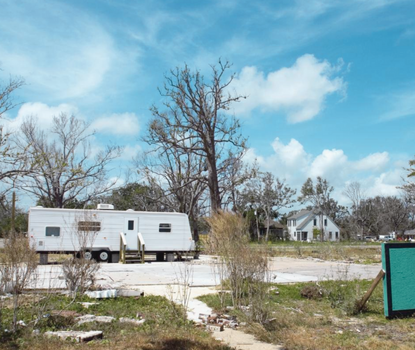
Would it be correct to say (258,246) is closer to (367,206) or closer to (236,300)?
(236,300)

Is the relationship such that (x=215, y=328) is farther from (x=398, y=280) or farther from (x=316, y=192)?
(x=316, y=192)

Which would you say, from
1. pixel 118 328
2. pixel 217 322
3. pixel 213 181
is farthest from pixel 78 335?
pixel 213 181

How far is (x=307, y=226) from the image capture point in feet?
222

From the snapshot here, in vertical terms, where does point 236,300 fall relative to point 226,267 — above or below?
below

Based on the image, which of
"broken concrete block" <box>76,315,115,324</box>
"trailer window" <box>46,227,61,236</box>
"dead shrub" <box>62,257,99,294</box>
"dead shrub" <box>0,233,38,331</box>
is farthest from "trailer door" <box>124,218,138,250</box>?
"dead shrub" <box>0,233,38,331</box>

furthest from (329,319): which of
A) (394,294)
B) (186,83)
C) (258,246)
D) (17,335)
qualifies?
(186,83)

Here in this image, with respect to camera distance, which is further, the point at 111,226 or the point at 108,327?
the point at 111,226

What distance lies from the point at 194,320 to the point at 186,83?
65.1ft

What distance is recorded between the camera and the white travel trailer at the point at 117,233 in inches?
670

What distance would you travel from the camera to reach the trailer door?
18.5 metres

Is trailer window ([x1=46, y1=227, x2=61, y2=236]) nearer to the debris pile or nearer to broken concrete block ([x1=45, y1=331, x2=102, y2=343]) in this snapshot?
the debris pile

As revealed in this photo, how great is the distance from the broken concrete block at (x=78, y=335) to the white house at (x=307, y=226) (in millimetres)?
62676

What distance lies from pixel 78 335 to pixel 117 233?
44.5 ft

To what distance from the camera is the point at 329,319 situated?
251 inches
